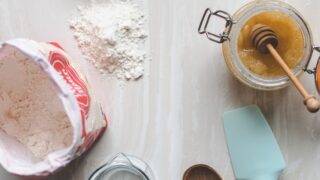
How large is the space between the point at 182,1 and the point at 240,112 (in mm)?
182

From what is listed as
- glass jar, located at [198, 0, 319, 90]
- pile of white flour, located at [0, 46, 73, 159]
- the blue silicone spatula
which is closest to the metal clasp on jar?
glass jar, located at [198, 0, 319, 90]

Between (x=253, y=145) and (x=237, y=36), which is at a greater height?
(x=237, y=36)

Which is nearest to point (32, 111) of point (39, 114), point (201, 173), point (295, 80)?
point (39, 114)

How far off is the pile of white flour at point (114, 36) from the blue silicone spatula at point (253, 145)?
0.16m

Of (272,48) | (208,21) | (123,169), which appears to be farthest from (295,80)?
(123,169)

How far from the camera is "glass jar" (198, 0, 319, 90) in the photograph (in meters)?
0.74

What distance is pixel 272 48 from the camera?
2.33 feet

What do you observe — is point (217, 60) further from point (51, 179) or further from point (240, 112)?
point (51, 179)

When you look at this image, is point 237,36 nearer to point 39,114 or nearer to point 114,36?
point 114,36

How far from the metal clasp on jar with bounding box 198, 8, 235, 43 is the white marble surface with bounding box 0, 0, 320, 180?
12 millimetres

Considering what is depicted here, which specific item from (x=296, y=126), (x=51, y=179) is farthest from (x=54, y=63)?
(x=296, y=126)

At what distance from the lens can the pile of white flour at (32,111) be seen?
747 millimetres

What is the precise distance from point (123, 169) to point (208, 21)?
9.8 inches

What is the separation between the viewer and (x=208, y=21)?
0.79 m
